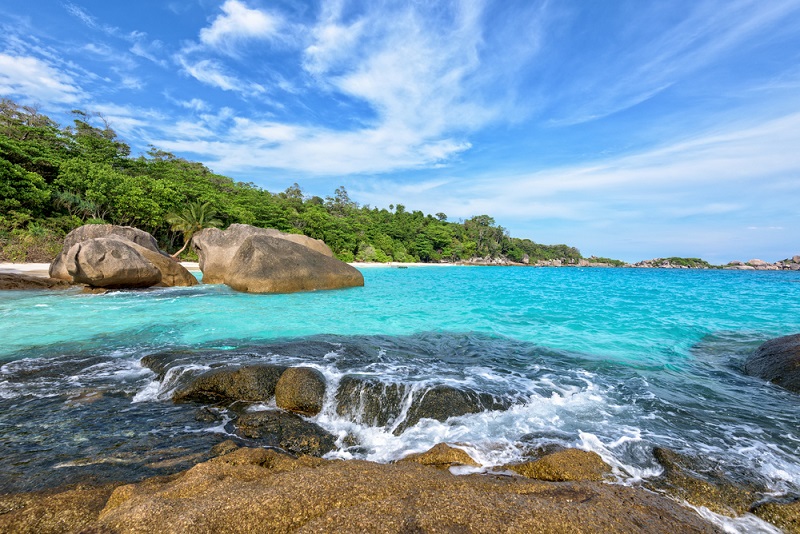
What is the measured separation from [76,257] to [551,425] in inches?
716

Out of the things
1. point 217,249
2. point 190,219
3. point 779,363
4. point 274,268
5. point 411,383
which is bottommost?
point 411,383

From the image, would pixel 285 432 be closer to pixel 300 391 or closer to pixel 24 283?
pixel 300 391

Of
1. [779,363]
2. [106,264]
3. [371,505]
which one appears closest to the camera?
[371,505]

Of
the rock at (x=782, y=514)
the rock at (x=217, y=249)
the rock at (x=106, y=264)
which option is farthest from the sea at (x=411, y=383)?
the rock at (x=217, y=249)

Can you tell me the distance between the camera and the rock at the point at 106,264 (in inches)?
567

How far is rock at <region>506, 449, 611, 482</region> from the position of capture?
3.32 metres

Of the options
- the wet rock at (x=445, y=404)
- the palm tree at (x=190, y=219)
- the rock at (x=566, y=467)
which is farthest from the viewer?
the palm tree at (x=190, y=219)

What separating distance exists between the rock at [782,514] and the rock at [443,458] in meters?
2.31

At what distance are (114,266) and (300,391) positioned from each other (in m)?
14.5

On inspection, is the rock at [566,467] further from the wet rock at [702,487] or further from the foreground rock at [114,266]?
the foreground rock at [114,266]

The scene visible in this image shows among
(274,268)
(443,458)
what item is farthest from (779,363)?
(274,268)

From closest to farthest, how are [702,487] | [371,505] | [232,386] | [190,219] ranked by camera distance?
1. [371,505]
2. [702,487]
3. [232,386]
4. [190,219]

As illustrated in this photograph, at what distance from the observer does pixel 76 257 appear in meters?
Answer: 14.4

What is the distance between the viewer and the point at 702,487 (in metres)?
3.22
